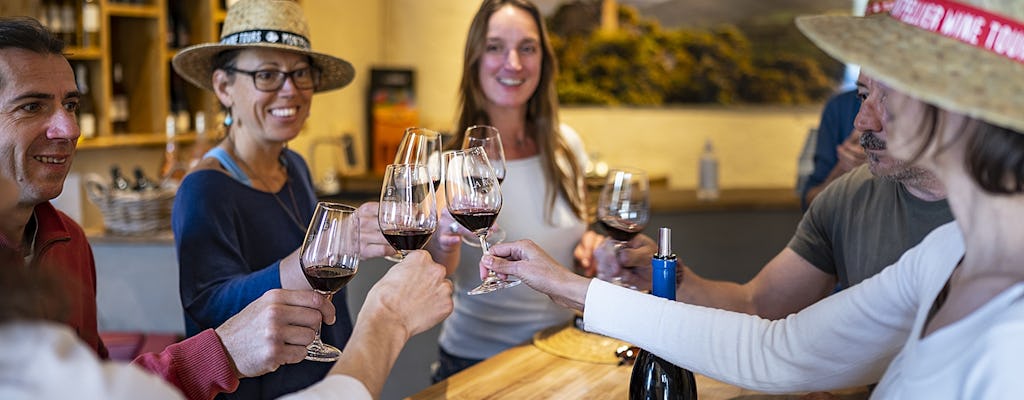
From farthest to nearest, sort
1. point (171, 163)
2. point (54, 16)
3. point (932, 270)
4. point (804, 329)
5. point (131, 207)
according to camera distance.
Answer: point (171, 163) < point (54, 16) < point (131, 207) < point (804, 329) < point (932, 270)

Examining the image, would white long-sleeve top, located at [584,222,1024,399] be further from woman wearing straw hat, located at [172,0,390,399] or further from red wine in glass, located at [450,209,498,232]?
woman wearing straw hat, located at [172,0,390,399]

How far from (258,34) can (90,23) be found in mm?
2365

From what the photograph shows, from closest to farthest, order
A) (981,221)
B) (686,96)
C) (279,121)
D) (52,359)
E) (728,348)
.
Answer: (52,359) < (981,221) < (728,348) < (279,121) < (686,96)

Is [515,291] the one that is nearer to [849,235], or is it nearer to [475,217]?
[475,217]

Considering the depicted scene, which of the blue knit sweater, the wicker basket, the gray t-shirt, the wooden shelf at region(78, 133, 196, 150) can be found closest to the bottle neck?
the gray t-shirt

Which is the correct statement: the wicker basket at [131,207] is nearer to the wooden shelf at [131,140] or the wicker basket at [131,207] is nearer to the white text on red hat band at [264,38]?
the wooden shelf at [131,140]

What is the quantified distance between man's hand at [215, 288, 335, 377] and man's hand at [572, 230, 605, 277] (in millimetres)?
1070

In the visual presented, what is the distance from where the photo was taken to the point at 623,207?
2.19 metres

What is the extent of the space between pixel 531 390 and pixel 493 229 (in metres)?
0.41

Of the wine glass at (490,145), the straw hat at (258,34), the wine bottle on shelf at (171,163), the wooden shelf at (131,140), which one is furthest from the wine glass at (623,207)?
the wooden shelf at (131,140)

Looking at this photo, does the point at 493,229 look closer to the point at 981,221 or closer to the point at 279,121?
the point at 279,121

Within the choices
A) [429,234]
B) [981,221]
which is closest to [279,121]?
[429,234]

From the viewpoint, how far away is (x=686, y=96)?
22.5ft

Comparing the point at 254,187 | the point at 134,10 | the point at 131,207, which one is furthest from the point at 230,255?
the point at 134,10
